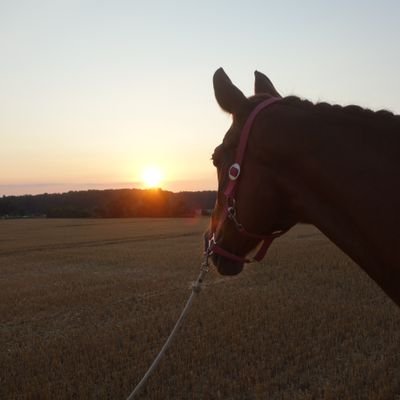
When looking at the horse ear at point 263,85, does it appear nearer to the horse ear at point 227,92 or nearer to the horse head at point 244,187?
the horse head at point 244,187

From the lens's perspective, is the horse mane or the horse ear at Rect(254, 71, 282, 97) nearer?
the horse mane

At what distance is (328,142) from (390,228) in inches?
15.6

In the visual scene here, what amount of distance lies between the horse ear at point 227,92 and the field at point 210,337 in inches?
180

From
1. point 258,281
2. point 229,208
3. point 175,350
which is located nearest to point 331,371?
point 175,350

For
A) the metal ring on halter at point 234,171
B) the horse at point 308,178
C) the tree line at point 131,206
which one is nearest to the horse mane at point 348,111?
the horse at point 308,178

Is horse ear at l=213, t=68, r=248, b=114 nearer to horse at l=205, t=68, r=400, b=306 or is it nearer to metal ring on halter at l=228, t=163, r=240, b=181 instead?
horse at l=205, t=68, r=400, b=306

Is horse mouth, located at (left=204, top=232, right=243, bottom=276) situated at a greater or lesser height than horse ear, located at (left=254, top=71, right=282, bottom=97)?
lesser

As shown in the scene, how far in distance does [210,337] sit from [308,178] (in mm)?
6639

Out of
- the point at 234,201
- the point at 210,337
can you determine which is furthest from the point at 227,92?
the point at 210,337

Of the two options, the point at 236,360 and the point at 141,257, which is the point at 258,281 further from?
the point at 141,257

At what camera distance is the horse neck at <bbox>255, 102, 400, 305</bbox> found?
1812mm

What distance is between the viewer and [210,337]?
8227mm

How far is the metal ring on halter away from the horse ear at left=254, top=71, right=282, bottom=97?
43cm

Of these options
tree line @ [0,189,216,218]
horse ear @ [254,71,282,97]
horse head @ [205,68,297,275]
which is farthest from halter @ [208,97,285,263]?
tree line @ [0,189,216,218]
